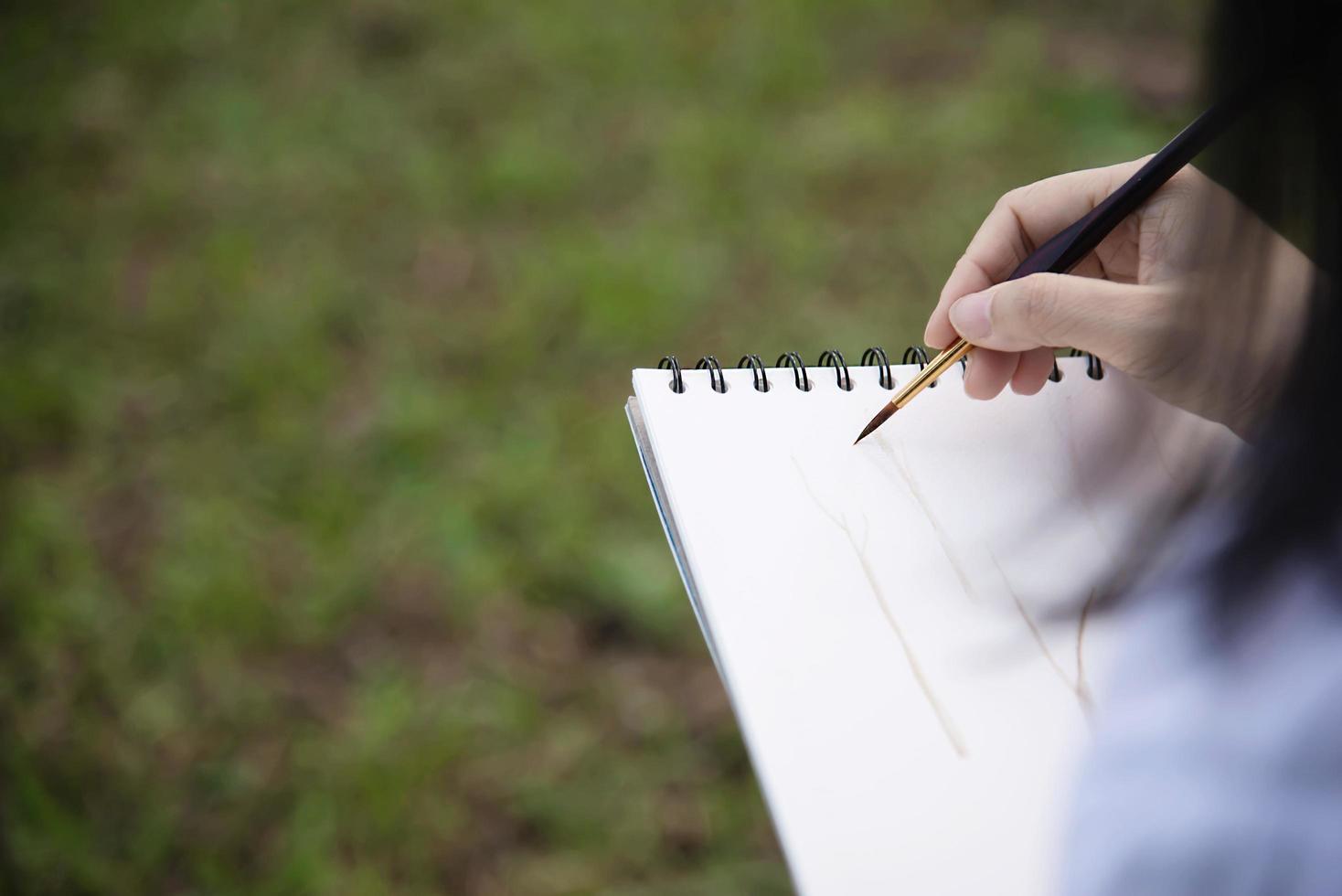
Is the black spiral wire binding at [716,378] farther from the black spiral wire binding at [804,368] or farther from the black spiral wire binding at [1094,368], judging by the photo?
the black spiral wire binding at [1094,368]

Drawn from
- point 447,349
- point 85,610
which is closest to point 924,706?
point 85,610

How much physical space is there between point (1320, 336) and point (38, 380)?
1.42 m

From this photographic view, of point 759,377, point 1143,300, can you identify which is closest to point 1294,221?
point 1143,300

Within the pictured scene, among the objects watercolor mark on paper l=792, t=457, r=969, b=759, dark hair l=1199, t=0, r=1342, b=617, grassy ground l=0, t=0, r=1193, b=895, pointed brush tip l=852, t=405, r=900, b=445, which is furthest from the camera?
grassy ground l=0, t=0, r=1193, b=895

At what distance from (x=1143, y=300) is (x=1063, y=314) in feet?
0.11

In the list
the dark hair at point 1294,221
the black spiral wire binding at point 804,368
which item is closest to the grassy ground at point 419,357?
the black spiral wire binding at point 804,368

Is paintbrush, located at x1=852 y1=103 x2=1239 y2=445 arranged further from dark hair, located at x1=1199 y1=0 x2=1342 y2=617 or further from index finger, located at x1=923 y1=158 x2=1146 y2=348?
dark hair, located at x1=1199 y1=0 x2=1342 y2=617

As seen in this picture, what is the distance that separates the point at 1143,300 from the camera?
0.51 m

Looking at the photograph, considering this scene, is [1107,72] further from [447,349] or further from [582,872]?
[582,872]

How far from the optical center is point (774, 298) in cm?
149

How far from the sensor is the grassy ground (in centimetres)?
101

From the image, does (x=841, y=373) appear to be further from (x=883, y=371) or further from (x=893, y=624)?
(x=893, y=624)

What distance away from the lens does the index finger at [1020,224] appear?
606 millimetres

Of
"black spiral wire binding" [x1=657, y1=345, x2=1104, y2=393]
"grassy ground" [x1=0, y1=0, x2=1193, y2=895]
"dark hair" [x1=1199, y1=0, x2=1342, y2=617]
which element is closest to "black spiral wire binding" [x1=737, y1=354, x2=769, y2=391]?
"black spiral wire binding" [x1=657, y1=345, x2=1104, y2=393]
